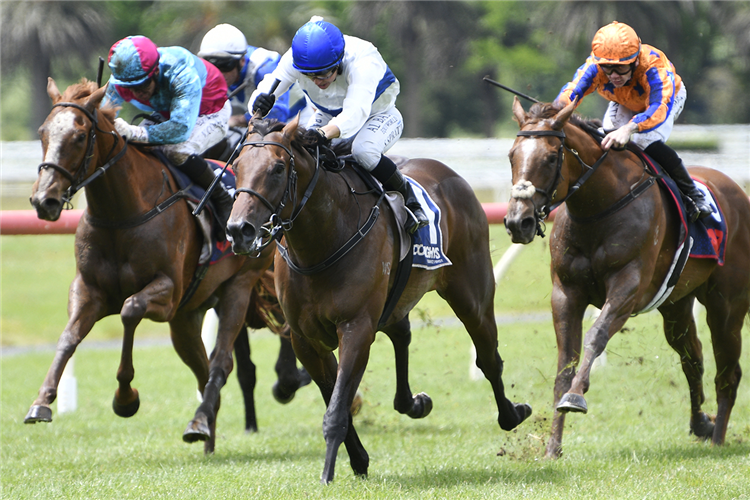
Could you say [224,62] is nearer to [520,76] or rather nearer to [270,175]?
[270,175]

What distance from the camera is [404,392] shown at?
621 centimetres

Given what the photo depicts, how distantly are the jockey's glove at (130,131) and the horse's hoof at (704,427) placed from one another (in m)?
4.18

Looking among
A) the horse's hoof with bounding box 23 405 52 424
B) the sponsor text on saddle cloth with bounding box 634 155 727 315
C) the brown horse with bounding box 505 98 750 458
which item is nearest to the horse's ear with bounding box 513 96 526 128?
the brown horse with bounding box 505 98 750 458

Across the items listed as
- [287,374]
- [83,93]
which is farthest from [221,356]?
[83,93]

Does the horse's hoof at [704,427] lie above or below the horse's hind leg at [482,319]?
below

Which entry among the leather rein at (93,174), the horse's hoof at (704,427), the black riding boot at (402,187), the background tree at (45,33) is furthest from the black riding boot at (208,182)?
the background tree at (45,33)

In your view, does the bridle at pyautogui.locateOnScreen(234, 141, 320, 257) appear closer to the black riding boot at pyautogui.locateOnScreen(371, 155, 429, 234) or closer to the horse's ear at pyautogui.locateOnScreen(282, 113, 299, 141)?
the horse's ear at pyautogui.locateOnScreen(282, 113, 299, 141)

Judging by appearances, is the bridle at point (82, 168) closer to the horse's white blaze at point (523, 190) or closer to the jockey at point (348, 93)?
the jockey at point (348, 93)

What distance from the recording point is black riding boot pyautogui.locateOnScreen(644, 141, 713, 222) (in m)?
6.09

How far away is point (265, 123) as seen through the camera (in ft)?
15.6

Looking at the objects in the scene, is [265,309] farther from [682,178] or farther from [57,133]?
[682,178]

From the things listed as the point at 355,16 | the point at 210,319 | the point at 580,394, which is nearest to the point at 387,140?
the point at 580,394

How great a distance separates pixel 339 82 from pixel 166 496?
2.41m

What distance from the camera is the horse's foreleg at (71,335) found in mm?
5023
